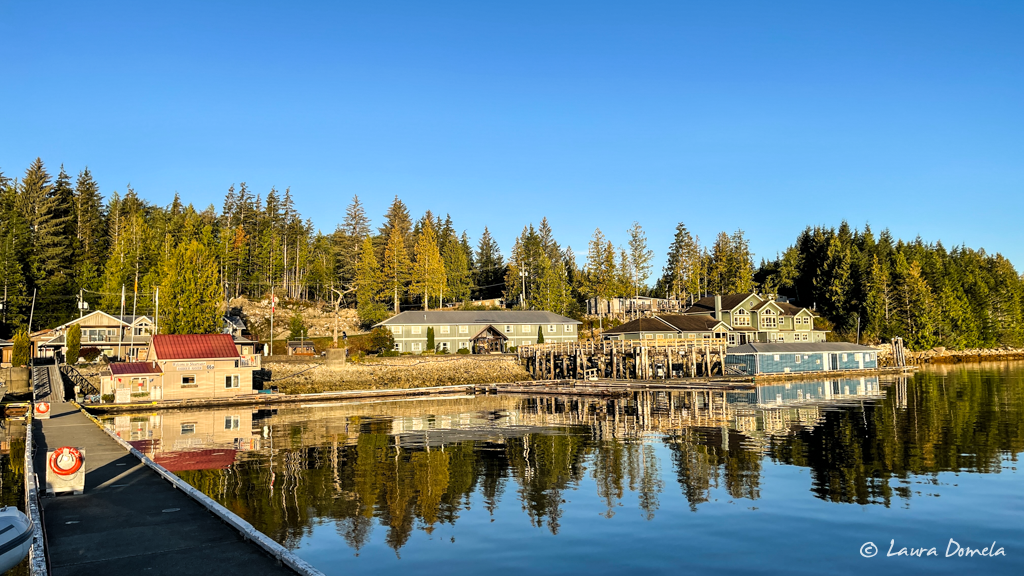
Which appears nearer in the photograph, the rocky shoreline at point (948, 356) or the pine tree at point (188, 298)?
the pine tree at point (188, 298)

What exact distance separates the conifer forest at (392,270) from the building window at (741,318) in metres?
17.5

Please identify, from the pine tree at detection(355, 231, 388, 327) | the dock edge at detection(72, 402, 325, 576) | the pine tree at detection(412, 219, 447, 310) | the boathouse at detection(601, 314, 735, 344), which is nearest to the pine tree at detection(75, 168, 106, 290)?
the pine tree at detection(355, 231, 388, 327)

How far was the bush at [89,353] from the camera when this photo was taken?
6875 cm

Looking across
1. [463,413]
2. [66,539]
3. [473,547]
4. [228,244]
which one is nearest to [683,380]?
[463,413]

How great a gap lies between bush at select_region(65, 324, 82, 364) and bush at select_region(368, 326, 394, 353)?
3082cm

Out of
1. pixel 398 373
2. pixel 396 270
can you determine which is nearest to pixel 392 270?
pixel 396 270

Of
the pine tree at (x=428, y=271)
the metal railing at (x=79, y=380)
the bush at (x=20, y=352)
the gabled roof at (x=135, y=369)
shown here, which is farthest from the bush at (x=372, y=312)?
the gabled roof at (x=135, y=369)

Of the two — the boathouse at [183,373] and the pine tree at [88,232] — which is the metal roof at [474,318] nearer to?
the boathouse at [183,373]

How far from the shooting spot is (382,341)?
81.0 meters

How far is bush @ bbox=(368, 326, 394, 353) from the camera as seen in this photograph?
266 feet

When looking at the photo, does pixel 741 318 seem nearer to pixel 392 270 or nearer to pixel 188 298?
pixel 392 270

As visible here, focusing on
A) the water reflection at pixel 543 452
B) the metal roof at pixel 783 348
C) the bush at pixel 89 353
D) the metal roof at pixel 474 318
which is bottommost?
the water reflection at pixel 543 452

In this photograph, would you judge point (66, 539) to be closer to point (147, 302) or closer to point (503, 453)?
point (503, 453)

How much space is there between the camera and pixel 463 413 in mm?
50312
